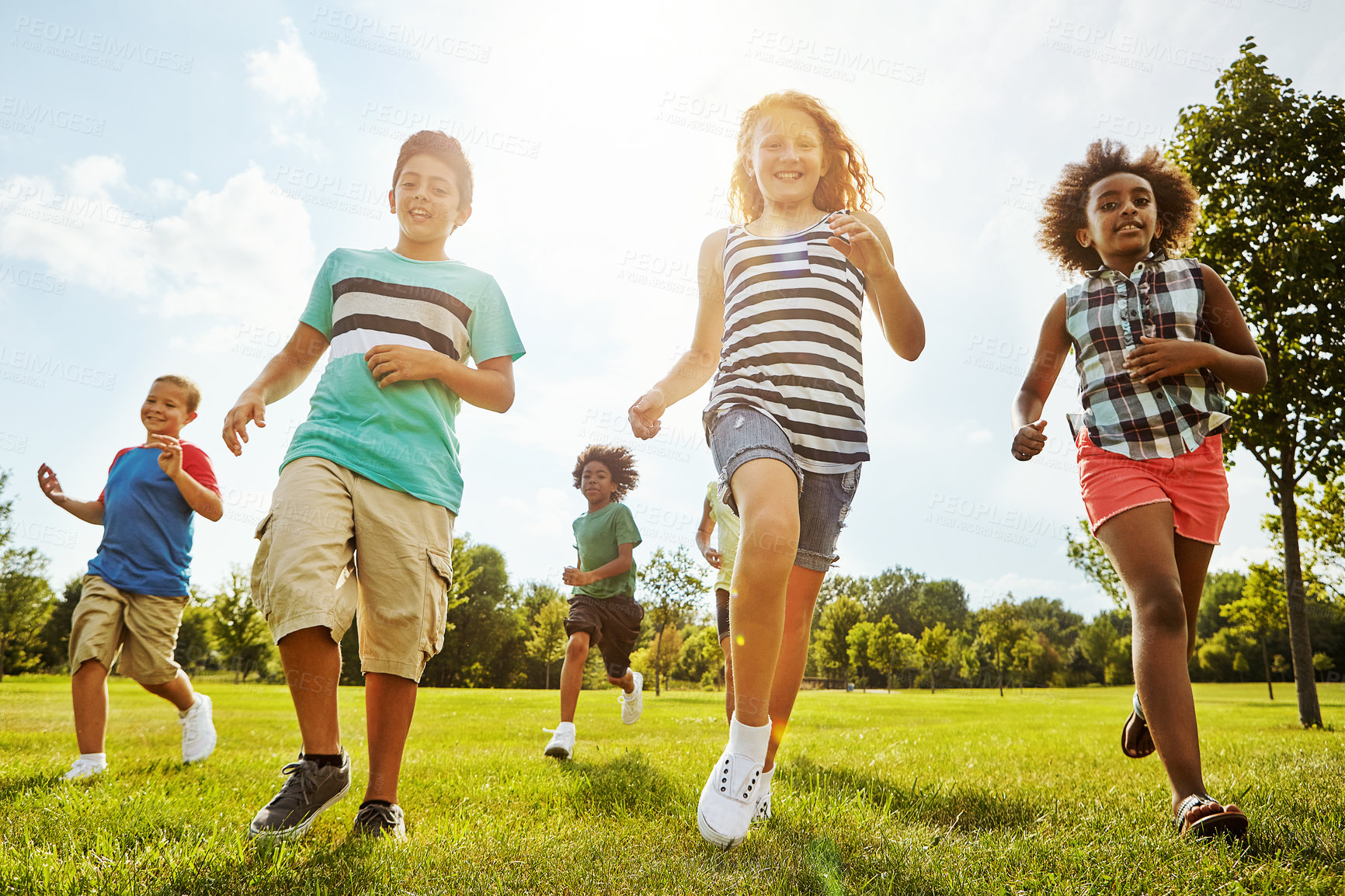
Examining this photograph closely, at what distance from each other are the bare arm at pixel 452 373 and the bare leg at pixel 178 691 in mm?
3399

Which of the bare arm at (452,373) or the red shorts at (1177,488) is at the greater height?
the bare arm at (452,373)

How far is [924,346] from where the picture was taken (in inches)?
125

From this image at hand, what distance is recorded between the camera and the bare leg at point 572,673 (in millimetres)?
5758

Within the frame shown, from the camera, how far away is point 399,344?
307 centimetres

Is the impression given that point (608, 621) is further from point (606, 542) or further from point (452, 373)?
point (452, 373)

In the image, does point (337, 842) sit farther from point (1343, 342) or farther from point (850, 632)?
point (850, 632)

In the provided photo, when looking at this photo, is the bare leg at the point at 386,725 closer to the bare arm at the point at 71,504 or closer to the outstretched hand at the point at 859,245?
the outstretched hand at the point at 859,245

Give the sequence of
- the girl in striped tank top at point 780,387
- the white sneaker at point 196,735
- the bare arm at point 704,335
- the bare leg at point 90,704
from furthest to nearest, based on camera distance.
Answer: the white sneaker at point 196,735, the bare leg at point 90,704, the bare arm at point 704,335, the girl in striped tank top at point 780,387

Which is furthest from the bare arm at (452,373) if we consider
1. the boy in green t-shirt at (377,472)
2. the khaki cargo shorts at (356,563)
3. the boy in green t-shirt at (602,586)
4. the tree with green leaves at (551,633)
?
the tree with green leaves at (551,633)

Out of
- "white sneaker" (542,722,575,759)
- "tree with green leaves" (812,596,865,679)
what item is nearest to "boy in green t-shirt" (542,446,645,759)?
"white sneaker" (542,722,575,759)

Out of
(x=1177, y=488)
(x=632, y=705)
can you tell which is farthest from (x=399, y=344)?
(x=632, y=705)

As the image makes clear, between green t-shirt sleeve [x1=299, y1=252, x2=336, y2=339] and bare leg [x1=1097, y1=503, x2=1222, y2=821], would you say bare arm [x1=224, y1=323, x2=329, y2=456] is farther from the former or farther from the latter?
bare leg [x1=1097, y1=503, x2=1222, y2=821]

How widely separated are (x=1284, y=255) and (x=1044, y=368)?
8.35 metres

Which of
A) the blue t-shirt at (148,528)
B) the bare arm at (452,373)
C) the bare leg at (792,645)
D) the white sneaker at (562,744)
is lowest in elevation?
the white sneaker at (562,744)
